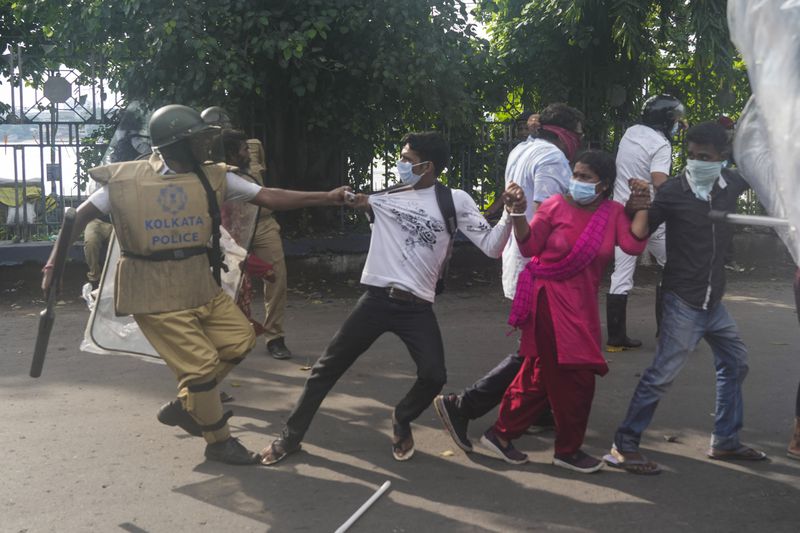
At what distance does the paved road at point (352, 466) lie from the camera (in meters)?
4.49

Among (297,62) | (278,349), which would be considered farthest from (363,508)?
(297,62)

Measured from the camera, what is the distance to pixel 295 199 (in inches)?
205

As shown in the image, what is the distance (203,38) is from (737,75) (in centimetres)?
576

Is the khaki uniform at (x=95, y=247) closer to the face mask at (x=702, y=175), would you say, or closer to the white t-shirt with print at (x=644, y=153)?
the white t-shirt with print at (x=644, y=153)

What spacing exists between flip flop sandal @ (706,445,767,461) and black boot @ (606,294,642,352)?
243 centimetres

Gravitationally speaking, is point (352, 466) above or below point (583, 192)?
below

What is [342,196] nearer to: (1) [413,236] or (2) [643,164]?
(1) [413,236]

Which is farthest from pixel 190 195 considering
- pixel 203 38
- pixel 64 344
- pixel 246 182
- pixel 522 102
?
pixel 522 102

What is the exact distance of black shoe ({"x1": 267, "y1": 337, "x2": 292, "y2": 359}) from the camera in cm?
748

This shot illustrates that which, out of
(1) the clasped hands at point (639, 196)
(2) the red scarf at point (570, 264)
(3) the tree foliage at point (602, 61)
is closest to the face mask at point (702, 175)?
(1) the clasped hands at point (639, 196)

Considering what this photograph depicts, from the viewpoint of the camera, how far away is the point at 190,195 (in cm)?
497

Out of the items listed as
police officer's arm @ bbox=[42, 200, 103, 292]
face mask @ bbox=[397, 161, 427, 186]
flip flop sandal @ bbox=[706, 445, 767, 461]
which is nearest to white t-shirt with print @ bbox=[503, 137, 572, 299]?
face mask @ bbox=[397, 161, 427, 186]

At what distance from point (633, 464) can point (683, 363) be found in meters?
0.56

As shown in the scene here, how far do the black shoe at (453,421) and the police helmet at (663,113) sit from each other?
10.5 ft
